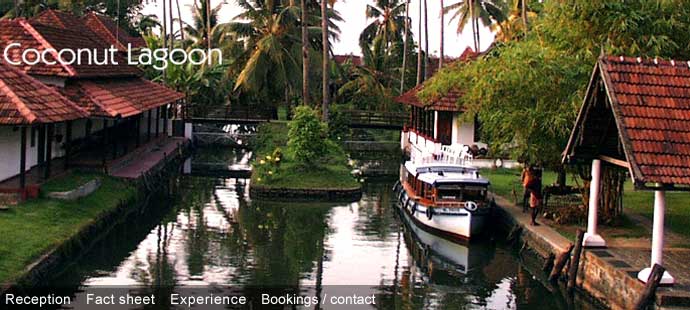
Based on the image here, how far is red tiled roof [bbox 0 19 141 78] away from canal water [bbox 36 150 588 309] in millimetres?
4966

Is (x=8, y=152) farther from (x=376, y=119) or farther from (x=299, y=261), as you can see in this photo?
(x=376, y=119)

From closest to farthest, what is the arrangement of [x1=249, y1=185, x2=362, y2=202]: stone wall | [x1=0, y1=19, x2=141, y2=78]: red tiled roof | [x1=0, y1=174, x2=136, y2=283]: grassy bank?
1. [x1=0, y1=174, x2=136, y2=283]: grassy bank
2. [x1=0, y1=19, x2=141, y2=78]: red tiled roof
3. [x1=249, y1=185, x2=362, y2=202]: stone wall

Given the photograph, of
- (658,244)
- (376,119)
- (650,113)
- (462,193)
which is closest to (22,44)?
(462,193)

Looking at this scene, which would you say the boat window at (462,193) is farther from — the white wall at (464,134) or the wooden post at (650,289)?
the white wall at (464,134)

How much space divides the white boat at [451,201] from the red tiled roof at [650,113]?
20.2 feet

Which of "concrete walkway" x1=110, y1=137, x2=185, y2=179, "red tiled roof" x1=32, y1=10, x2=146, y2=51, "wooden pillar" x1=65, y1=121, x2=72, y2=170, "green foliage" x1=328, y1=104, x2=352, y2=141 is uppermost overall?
"red tiled roof" x1=32, y1=10, x2=146, y2=51

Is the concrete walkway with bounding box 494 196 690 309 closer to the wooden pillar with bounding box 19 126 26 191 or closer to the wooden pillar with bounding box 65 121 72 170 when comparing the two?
the wooden pillar with bounding box 19 126 26 191

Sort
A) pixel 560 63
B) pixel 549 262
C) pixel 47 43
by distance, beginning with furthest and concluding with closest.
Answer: pixel 47 43 < pixel 560 63 < pixel 549 262

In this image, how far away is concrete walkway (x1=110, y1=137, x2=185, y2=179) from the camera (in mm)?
26161

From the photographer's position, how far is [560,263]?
1716 centimetres

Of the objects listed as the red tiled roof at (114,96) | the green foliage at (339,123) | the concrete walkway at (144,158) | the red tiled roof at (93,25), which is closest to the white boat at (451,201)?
the concrete walkway at (144,158)

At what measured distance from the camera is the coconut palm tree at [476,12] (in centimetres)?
4406

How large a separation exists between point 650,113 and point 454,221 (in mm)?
7786

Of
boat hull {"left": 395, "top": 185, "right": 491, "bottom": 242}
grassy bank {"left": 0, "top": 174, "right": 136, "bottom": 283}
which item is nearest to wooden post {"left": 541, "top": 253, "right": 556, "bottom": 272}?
boat hull {"left": 395, "top": 185, "right": 491, "bottom": 242}
